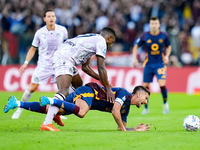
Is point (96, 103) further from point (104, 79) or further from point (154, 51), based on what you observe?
point (154, 51)

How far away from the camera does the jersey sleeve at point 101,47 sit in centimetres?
768

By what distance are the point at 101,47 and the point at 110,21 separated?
13.9 metres

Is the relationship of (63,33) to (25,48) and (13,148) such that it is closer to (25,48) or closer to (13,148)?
(13,148)

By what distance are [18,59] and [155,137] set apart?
13.4 m

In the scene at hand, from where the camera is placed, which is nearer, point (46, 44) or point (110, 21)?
point (46, 44)

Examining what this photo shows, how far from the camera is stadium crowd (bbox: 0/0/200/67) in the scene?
19.1m

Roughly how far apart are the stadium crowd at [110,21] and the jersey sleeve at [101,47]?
11.4 metres

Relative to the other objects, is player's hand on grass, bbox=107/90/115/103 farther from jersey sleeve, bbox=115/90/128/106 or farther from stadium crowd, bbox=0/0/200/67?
stadium crowd, bbox=0/0/200/67

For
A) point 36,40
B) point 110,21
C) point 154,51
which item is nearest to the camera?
point 36,40

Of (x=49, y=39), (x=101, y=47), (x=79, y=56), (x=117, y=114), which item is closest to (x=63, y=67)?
(x=79, y=56)

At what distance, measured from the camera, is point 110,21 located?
21.5 meters

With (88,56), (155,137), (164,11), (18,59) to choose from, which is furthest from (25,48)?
(155,137)

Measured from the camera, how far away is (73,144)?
5.77m

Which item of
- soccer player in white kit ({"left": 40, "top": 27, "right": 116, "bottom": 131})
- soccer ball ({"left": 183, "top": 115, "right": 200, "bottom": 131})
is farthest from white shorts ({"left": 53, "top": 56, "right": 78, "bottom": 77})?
soccer ball ({"left": 183, "top": 115, "right": 200, "bottom": 131})
